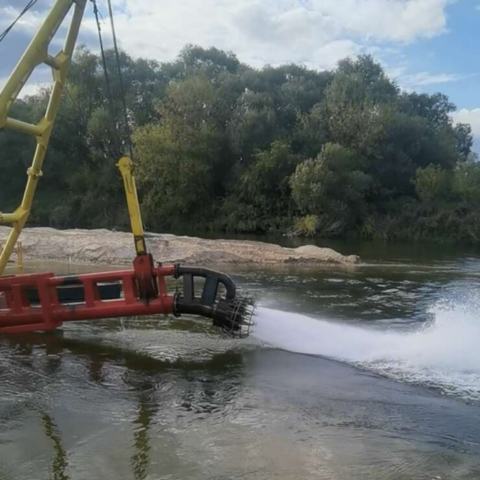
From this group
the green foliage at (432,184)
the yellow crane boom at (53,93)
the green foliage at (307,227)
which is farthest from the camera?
the green foliage at (432,184)

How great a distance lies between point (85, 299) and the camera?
33.1 feet

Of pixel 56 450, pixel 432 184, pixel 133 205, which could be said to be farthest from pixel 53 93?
pixel 432 184

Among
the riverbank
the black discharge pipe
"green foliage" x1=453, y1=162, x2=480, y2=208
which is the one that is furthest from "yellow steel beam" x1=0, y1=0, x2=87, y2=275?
"green foliage" x1=453, y1=162, x2=480, y2=208

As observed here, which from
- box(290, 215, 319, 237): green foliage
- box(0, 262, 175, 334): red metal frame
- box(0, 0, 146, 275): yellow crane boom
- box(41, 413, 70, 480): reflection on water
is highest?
box(0, 0, 146, 275): yellow crane boom

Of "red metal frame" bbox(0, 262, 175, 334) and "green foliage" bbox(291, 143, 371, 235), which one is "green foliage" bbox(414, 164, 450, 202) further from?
"red metal frame" bbox(0, 262, 175, 334)

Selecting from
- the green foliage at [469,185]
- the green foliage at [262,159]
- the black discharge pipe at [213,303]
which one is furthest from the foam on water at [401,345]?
the green foliage at [469,185]

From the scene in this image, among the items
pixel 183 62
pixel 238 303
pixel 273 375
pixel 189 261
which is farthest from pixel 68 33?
pixel 183 62

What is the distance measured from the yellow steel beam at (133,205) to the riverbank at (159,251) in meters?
10.7

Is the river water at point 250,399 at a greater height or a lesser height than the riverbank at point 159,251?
lesser

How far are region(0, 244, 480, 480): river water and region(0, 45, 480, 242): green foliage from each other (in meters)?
32.6

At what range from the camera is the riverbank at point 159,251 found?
821 inches

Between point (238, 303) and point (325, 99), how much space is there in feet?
149

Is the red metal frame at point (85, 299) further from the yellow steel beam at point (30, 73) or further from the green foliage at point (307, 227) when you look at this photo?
the green foliage at point (307, 227)

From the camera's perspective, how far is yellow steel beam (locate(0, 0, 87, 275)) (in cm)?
965
